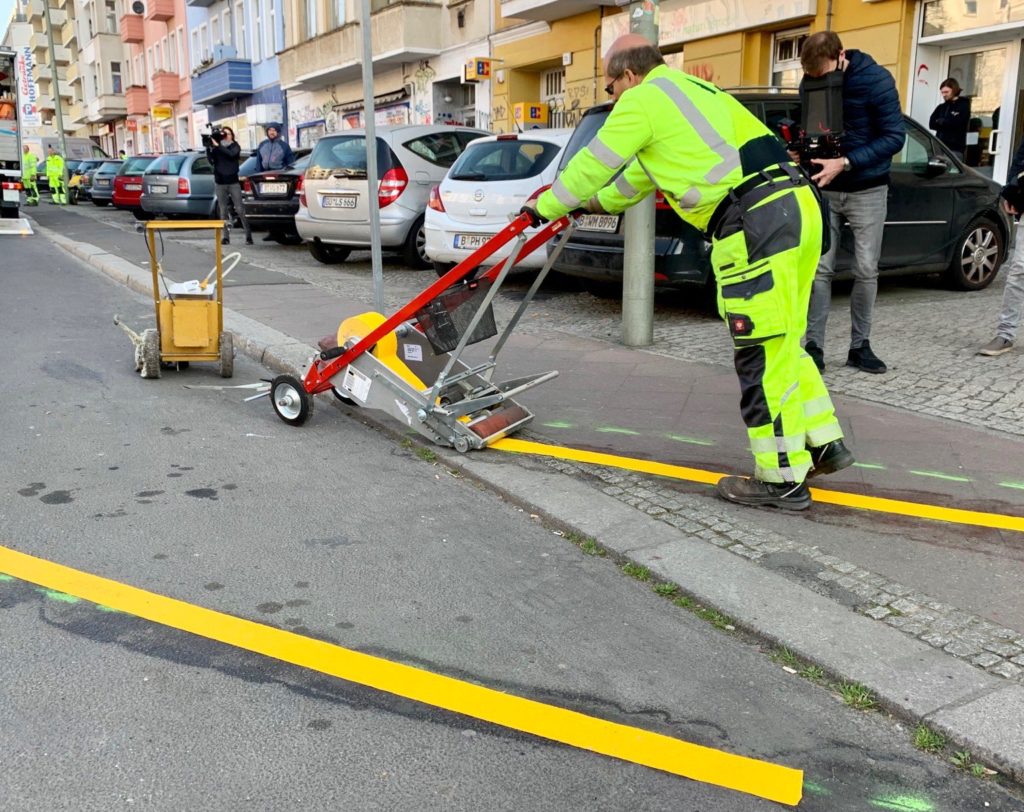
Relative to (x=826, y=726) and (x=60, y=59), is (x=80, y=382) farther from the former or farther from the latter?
(x=60, y=59)

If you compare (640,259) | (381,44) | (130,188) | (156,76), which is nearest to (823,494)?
(640,259)

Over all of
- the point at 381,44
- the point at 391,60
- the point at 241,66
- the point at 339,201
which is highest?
the point at 241,66

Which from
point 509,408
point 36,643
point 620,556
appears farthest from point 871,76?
point 36,643

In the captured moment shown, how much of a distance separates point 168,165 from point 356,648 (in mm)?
18907

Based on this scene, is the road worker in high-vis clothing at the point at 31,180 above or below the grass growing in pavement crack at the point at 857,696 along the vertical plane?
above

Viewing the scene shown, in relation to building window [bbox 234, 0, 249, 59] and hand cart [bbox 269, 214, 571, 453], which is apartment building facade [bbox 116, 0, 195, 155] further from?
hand cart [bbox 269, 214, 571, 453]

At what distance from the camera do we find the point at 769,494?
4102 millimetres

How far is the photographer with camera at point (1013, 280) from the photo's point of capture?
6223mm

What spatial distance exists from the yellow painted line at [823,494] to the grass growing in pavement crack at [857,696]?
57.1 inches

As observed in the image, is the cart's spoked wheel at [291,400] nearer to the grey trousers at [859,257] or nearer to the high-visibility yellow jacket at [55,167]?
the grey trousers at [859,257]

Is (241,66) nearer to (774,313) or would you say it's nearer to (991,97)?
(991,97)

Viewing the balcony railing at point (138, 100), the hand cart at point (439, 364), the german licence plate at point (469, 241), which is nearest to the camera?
the hand cart at point (439, 364)

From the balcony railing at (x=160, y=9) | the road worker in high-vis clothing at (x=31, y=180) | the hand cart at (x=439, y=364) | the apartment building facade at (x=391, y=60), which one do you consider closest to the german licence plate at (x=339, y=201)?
the hand cart at (x=439, y=364)

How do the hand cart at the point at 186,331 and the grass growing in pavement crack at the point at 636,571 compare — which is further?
the hand cart at the point at 186,331
